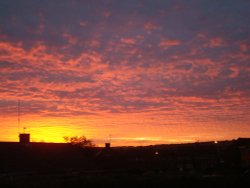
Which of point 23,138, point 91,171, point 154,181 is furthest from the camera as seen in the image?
point 23,138

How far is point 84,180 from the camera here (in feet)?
106

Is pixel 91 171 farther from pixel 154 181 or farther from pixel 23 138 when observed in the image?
pixel 154 181

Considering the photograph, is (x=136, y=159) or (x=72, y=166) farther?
(x=136, y=159)

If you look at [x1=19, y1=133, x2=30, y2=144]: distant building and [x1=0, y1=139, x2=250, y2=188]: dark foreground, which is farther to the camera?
[x1=19, y1=133, x2=30, y2=144]: distant building

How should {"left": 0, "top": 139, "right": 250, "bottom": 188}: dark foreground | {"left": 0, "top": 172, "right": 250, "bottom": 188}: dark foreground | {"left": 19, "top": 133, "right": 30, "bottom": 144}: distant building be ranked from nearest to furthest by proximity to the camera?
{"left": 0, "top": 172, "right": 250, "bottom": 188}: dark foreground, {"left": 0, "top": 139, "right": 250, "bottom": 188}: dark foreground, {"left": 19, "top": 133, "right": 30, "bottom": 144}: distant building

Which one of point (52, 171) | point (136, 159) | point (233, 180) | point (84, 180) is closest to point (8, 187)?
point (84, 180)

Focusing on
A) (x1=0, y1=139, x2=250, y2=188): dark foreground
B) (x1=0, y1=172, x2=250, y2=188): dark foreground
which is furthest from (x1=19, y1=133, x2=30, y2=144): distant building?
(x1=0, y1=172, x2=250, y2=188): dark foreground

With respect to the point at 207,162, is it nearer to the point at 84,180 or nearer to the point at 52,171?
the point at 52,171

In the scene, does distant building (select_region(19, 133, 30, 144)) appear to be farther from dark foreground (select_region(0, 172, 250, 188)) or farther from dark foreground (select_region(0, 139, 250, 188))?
dark foreground (select_region(0, 172, 250, 188))

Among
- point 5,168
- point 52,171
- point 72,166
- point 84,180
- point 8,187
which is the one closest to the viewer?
point 8,187

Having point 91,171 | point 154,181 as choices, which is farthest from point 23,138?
point 154,181

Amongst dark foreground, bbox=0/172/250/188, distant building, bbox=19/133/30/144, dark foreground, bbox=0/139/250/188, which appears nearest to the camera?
dark foreground, bbox=0/172/250/188

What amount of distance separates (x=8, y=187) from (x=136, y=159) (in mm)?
50898

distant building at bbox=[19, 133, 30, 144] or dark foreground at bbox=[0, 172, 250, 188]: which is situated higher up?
distant building at bbox=[19, 133, 30, 144]
